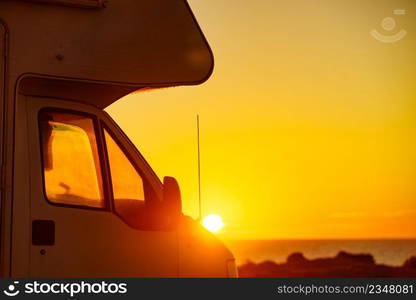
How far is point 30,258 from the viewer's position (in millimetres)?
5887

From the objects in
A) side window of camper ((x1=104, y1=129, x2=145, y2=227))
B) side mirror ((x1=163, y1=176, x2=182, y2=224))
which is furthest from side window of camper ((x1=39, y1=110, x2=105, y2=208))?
side mirror ((x1=163, y1=176, x2=182, y2=224))

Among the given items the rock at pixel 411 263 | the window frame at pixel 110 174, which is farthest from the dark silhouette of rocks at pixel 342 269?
the window frame at pixel 110 174

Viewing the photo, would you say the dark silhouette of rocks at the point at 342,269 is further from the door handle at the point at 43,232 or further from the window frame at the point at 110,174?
the door handle at the point at 43,232

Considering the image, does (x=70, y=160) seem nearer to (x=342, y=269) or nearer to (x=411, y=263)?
Result: (x=342, y=269)

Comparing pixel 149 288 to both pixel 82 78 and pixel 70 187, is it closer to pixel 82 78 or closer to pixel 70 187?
pixel 70 187

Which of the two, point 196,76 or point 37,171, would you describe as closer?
point 37,171

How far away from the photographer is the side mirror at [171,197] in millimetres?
6281

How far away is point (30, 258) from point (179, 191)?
3.69 feet

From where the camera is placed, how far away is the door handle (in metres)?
5.91

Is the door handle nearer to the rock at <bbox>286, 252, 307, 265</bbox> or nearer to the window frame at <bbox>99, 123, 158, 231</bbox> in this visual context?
the window frame at <bbox>99, 123, 158, 231</bbox>

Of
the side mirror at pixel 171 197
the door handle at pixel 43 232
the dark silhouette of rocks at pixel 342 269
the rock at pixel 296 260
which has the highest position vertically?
the rock at pixel 296 260

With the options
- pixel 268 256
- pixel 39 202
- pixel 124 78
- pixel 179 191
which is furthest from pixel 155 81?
pixel 268 256

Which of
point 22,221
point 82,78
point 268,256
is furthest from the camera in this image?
point 268,256

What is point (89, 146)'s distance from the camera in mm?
6504
